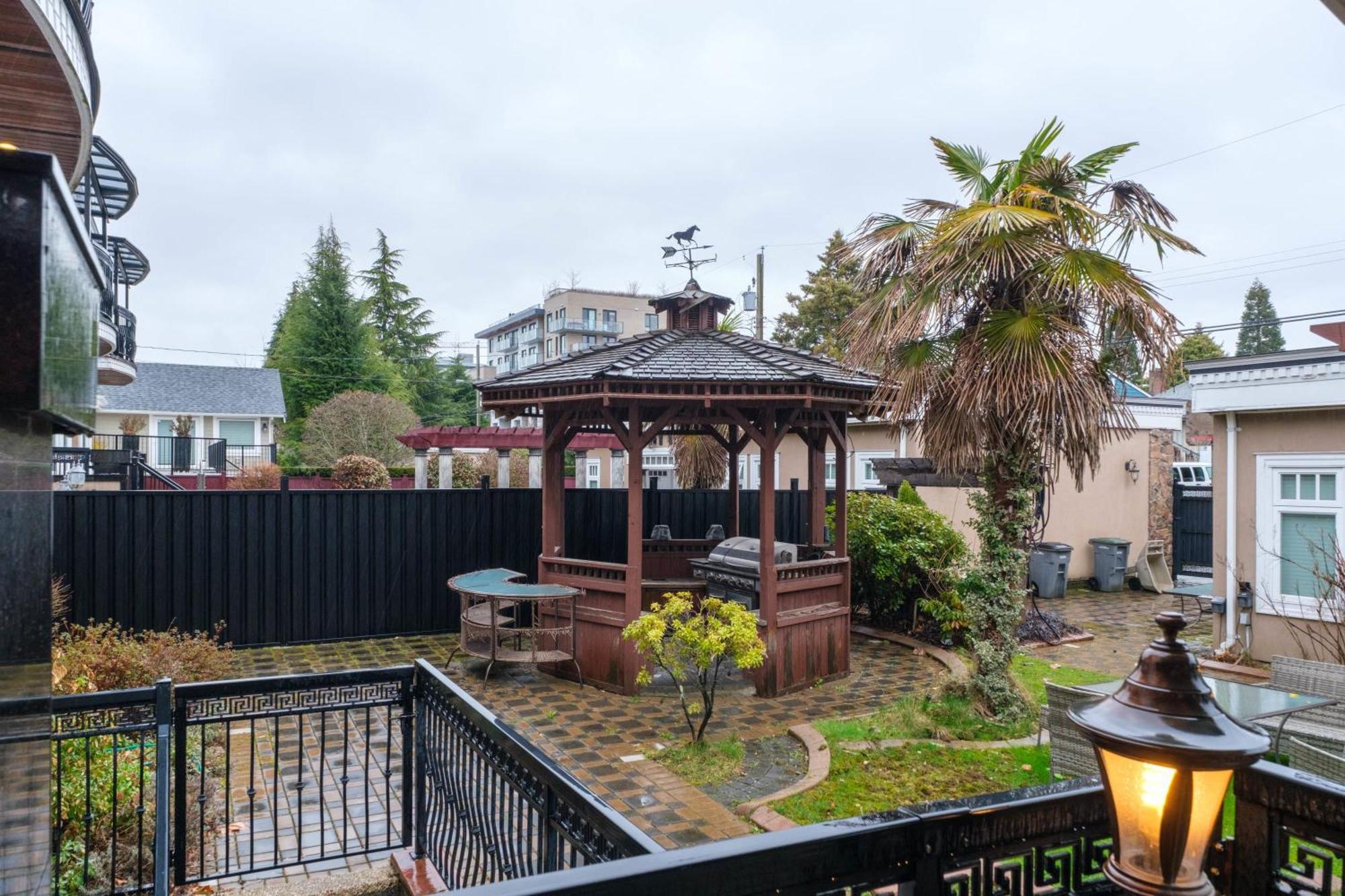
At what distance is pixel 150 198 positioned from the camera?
27906 mm

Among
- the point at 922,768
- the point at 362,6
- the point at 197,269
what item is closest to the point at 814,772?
the point at 922,768

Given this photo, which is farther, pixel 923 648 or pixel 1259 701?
pixel 923 648

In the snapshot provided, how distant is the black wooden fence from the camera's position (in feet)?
28.0

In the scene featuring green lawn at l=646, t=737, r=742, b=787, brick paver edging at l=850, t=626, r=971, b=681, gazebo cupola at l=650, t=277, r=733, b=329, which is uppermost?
gazebo cupola at l=650, t=277, r=733, b=329

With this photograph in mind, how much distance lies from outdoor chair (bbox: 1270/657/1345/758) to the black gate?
9.24 meters

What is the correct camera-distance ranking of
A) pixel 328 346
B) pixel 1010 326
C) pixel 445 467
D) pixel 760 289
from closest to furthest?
pixel 1010 326 < pixel 445 467 < pixel 760 289 < pixel 328 346

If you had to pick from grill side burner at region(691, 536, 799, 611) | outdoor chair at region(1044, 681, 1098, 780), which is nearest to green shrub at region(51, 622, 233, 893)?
grill side burner at region(691, 536, 799, 611)

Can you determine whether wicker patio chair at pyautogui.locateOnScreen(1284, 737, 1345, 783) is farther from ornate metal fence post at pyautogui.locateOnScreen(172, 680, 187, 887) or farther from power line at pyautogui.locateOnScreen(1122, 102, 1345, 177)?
power line at pyautogui.locateOnScreen(1122, 102, 1345, 177)

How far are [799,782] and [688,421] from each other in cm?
386

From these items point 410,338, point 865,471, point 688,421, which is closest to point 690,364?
point 688,421

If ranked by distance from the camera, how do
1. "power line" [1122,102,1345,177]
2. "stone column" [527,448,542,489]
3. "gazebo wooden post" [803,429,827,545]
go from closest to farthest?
"gazebo wooden post" [803,429,827,545]
"power line" [1122,102,1345,177]
"stone column" [527,448,542,489]

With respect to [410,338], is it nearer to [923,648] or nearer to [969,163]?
[923,648]

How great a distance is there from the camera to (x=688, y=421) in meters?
7.93

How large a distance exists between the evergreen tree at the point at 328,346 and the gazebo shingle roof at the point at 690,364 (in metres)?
27.1
